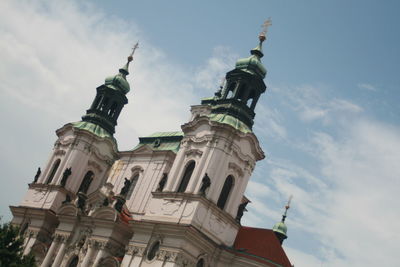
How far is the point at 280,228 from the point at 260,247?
488 inches

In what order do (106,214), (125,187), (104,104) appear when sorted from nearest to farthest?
(106,214) → (125,187) → (104,104)

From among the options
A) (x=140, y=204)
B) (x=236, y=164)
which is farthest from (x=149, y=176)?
(x=236, y=164)

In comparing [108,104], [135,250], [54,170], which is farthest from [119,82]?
[135,250]

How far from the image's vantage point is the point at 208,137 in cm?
3031

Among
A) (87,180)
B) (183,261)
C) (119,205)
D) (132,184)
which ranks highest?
(132,184)

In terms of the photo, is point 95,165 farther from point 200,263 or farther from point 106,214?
point 200,263

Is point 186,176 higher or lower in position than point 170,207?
higher

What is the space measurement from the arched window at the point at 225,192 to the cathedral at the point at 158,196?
57 millimetres

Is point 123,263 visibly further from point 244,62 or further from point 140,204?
point 244,62

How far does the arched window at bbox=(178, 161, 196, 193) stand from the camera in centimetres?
3011

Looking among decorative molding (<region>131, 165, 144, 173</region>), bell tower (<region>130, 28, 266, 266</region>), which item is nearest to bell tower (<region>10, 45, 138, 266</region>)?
decorative molding (<region>131, 165, 144, 173</region>)

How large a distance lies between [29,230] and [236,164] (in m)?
16.1

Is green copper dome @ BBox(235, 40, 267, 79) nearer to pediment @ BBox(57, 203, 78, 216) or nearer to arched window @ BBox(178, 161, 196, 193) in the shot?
arched window @ BBox(178, 161, 196, 193)

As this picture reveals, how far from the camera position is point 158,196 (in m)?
30.2
